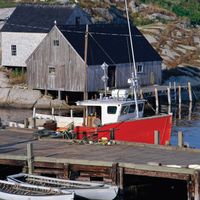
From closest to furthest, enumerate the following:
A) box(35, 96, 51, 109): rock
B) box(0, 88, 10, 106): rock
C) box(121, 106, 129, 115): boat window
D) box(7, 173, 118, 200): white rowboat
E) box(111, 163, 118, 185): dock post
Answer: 1. box(7, 173, 118, 200): white rowboat
2. box(111, 163, 118, 185): dock post
3. box(121, 106, 129, 115): boat window
4. box(35, 96, 51, 109): rock
5. box(0, 88, 10, 106): rock

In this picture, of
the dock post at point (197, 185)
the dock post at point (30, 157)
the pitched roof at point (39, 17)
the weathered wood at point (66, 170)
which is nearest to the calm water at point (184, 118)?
the pitched roof at point (39, 17)

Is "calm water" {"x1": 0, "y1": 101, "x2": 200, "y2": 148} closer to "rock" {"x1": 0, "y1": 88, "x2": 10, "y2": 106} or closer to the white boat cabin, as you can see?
"rock" {"x1": 0, "y1": 88, "x2": 10, "y2": 106}

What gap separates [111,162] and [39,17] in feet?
150

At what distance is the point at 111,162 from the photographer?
34.2 meters

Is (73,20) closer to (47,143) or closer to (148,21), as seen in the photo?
(148,21)

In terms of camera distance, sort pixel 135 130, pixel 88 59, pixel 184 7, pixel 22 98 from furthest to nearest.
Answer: pixel 184 7 → pixel 22 98 → pixel 88 59 → pixel 135 130

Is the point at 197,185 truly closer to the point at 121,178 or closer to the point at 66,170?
the point at 121,178

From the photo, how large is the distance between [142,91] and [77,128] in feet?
86.0

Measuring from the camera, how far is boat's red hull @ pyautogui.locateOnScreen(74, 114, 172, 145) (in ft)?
144

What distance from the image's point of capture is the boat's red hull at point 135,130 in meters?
43.8

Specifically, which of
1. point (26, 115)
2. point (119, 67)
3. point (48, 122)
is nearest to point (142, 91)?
point (119, 67)

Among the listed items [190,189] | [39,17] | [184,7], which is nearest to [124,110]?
[190,189]

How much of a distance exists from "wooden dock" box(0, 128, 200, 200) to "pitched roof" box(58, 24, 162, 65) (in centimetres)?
3080

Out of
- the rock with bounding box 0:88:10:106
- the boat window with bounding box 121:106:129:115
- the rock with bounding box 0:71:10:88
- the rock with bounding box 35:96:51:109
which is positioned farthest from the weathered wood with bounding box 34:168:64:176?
the rock with bounding box 0:71:10:88
